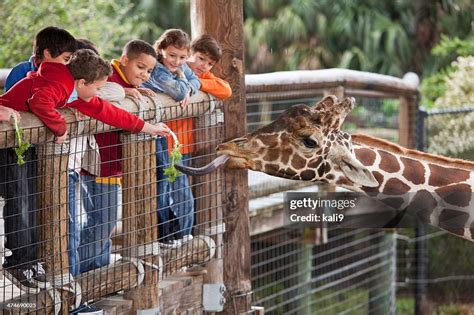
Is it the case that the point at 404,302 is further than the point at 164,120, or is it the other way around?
the point at 404,302

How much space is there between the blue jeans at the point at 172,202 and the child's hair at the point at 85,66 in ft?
2.56

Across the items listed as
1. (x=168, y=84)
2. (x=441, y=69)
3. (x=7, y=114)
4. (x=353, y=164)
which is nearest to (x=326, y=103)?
(x=353, y=164)

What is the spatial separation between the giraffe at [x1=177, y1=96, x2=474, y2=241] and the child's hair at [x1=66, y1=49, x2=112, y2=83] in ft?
3.54

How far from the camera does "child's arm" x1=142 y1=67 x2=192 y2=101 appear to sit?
5.34 metres

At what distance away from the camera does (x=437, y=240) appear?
10242mm

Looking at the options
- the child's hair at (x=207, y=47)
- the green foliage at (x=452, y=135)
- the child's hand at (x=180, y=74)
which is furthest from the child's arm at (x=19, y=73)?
the green foliage at (x=452, y=135)

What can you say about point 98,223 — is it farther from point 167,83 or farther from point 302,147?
point 302,147

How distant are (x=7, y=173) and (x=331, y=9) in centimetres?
1893

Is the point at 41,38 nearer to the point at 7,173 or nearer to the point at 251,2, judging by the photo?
the point at 7,173

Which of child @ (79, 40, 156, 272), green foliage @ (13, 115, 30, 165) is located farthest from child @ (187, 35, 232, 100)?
green foliage @ (13, 115, 30, 165)

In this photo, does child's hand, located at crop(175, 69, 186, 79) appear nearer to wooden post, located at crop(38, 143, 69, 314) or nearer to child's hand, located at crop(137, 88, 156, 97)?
child's hand, located at crop(137, 88, 156, 97)

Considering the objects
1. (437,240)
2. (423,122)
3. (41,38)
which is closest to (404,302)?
(437,240)

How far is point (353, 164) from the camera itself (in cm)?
573

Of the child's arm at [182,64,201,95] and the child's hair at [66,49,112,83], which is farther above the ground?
the child's hair at [66,49,112,83]
